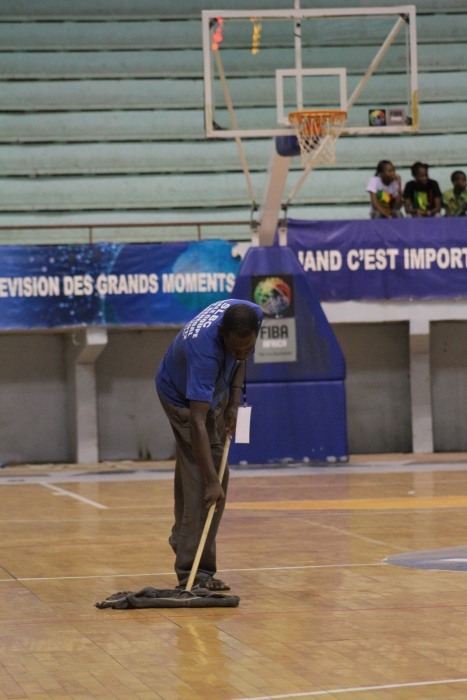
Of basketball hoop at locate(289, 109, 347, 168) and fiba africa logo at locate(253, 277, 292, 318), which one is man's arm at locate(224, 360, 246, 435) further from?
fiba africa logo at locate(253, 277, 292, 318)

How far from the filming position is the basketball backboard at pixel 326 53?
15375mm

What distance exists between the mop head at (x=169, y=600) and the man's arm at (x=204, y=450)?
→ 19.0 inches

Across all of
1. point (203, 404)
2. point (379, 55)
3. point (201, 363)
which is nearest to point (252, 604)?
point (203, 404)

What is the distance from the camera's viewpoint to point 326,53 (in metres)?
17.0

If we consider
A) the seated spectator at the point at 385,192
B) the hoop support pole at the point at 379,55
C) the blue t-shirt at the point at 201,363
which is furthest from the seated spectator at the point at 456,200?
the blue t-shirt at the point at 201,363

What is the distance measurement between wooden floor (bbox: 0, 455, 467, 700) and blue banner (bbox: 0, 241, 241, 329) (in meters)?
5.22

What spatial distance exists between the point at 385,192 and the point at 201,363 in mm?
12356

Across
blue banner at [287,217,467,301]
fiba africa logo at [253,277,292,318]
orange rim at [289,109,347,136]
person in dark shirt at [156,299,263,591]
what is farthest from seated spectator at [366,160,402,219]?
person in dark shirt at [156,299,263,591]

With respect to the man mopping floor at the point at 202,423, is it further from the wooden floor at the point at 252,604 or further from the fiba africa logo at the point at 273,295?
the fiba africa logo at the point at 273,295

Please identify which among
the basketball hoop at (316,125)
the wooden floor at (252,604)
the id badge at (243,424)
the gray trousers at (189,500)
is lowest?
the wooden floor at (252,604)

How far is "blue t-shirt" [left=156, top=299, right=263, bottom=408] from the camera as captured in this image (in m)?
7.10

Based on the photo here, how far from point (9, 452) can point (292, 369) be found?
5.01m

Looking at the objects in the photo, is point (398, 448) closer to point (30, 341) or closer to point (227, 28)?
point (30, 341)

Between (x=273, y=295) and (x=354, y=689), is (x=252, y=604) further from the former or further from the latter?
(x=273, y=295)
